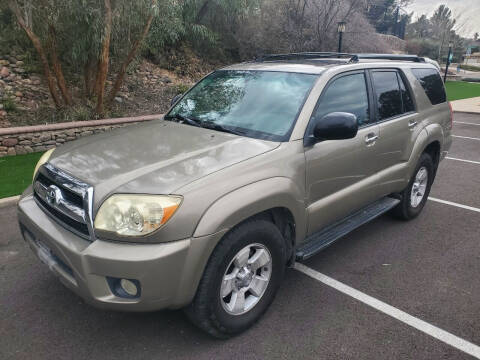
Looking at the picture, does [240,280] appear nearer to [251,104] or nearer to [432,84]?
[251,104]

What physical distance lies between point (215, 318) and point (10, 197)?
12.7 feet

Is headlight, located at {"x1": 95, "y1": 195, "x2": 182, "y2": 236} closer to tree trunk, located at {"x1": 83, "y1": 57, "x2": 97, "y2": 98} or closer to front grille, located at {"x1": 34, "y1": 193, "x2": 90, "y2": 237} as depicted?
front grille, located at {"x1": 34, "y1": 193, "x2": 90, "y2": 237}

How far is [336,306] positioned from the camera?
10.1ft

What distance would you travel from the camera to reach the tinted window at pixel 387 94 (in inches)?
151

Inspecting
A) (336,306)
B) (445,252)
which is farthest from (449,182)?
(336,306)

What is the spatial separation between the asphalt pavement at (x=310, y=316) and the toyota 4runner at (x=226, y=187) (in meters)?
0.27

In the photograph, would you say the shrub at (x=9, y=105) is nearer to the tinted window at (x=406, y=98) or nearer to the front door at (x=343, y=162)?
the front door at (x=343, y=162)

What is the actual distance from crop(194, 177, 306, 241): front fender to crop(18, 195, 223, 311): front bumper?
8 cm

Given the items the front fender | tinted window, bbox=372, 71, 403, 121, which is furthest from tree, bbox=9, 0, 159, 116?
the front fender

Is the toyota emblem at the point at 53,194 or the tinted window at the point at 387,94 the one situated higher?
the tinted window at the point at 387,94

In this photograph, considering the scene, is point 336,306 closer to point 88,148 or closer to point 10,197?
point 88,148

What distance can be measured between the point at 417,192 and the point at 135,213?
3.71 m

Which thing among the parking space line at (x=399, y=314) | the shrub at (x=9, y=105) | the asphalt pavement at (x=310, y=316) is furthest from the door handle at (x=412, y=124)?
the shrub at (x=9, y=105)

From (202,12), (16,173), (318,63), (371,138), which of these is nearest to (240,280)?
(371,138)
